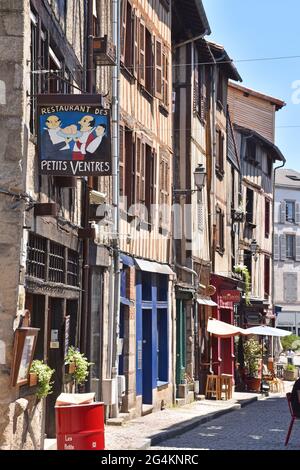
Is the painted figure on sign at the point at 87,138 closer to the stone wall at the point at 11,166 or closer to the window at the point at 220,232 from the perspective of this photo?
the stone wall at the point at 11,166

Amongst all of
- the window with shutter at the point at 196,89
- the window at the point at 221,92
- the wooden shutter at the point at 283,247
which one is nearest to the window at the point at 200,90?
the window with shutter at the point at 196,89

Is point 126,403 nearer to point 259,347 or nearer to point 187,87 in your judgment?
point 187,87

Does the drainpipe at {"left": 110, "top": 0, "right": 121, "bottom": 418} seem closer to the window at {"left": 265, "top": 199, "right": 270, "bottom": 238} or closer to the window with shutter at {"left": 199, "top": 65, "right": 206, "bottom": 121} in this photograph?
the window with shutter at {"left": 199, "top": 65, "right": 206, "bottom": 121}

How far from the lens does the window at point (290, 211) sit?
209ft

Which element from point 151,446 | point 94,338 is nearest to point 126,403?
point 94,338

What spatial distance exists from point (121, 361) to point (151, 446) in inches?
176

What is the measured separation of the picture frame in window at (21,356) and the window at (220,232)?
20.0 meters

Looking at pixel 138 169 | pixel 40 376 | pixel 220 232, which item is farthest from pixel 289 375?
pixel 40 376

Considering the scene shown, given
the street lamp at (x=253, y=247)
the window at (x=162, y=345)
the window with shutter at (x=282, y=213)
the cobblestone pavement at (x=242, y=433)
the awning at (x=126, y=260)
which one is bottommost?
the cobblestone pavement at (x=242, y=433)

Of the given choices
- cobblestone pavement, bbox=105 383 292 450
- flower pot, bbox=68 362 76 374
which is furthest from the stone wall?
flower pot, bbox=68 362 76 374

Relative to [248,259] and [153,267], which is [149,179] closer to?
[153,267]

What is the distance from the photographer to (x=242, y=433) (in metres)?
18.1

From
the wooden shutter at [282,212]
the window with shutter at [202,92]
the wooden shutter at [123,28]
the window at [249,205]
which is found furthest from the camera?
the wooden shutter at [282,212]

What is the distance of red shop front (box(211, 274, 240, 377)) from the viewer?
101 feet
